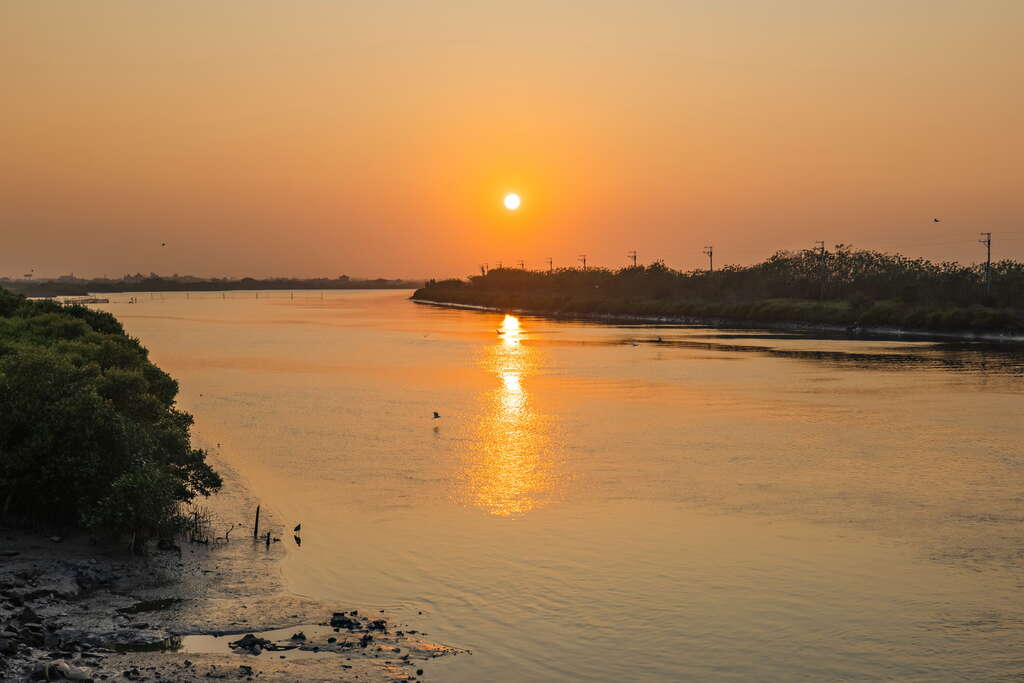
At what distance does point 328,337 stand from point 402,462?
3174 inches

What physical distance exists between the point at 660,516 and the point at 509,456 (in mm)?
10290

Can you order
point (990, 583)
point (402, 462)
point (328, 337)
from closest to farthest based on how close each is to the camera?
point (990, 583) → point (402, 462) → point (328, 337)

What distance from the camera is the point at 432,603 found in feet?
56.4

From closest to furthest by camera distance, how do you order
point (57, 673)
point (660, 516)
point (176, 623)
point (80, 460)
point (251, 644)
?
1. point (57, 673)
2. point (251, 644)
3. point (176, 623)
4. point (80, 460)
5. point (660, 516)

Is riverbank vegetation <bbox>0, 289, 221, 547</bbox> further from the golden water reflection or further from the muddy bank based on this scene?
the golden water reflection

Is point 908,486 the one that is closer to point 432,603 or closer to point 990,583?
point 990,583

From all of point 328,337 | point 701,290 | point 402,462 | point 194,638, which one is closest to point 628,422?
point 402,462

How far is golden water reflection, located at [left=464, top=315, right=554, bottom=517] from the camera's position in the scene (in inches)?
1035

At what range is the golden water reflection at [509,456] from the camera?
2628 cm

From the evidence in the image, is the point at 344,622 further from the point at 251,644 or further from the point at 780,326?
the point at 780,326

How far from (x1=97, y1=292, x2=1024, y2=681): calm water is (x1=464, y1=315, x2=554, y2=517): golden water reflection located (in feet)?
0.53

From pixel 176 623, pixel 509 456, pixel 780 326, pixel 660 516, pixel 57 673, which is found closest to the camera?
pixel 57 673

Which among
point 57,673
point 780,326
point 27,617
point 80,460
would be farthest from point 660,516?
point 780,326

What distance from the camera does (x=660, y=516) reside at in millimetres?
24078
